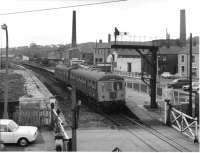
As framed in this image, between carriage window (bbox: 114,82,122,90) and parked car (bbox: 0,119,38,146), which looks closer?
parked car (bbox: 0,119,38,146)

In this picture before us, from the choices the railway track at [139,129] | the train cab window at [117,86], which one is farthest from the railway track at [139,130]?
the train cab window at [117,86]

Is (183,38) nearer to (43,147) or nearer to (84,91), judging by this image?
(84,91)

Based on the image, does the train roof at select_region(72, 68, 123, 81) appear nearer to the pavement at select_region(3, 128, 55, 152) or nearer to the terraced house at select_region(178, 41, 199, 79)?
the pavement at select_region(3, 128, 55, 152)

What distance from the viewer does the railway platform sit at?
1488 cm

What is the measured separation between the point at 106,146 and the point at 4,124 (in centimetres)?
437

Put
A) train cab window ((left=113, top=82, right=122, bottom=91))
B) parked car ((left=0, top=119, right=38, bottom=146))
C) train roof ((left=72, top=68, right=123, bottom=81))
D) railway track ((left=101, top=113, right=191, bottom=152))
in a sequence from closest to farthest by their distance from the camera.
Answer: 1. parked car ((left=0, top=119, right=38, bottom=146))
2. railway track ((left=101, top=113, right=191, bottom=152))
3. train roof ((left=72, top=68, right=123, bottom=81))
4. train cab window ((left=113, top=82, right=122, bottom=91))

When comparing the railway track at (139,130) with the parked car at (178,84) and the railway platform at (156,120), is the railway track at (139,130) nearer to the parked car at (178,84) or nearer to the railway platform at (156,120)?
the railway platform at (156,120)

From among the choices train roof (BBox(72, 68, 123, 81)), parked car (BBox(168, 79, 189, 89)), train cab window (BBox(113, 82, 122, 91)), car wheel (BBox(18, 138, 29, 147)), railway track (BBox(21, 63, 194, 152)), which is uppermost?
train roof (BBox(72, 68, 123, 81))

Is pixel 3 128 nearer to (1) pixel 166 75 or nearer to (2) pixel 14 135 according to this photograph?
(2) pixel 14 135

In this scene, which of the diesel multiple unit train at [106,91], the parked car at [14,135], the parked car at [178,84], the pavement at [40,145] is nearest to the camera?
the pavement at [40,145]

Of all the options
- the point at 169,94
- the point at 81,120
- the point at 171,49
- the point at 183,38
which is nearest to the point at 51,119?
the point at 81,120

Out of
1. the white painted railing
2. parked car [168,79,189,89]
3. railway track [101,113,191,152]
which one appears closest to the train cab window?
railway track [101,113,191,152]

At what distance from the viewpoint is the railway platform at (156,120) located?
1488 centimetres

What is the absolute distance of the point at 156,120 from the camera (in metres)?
19.3
